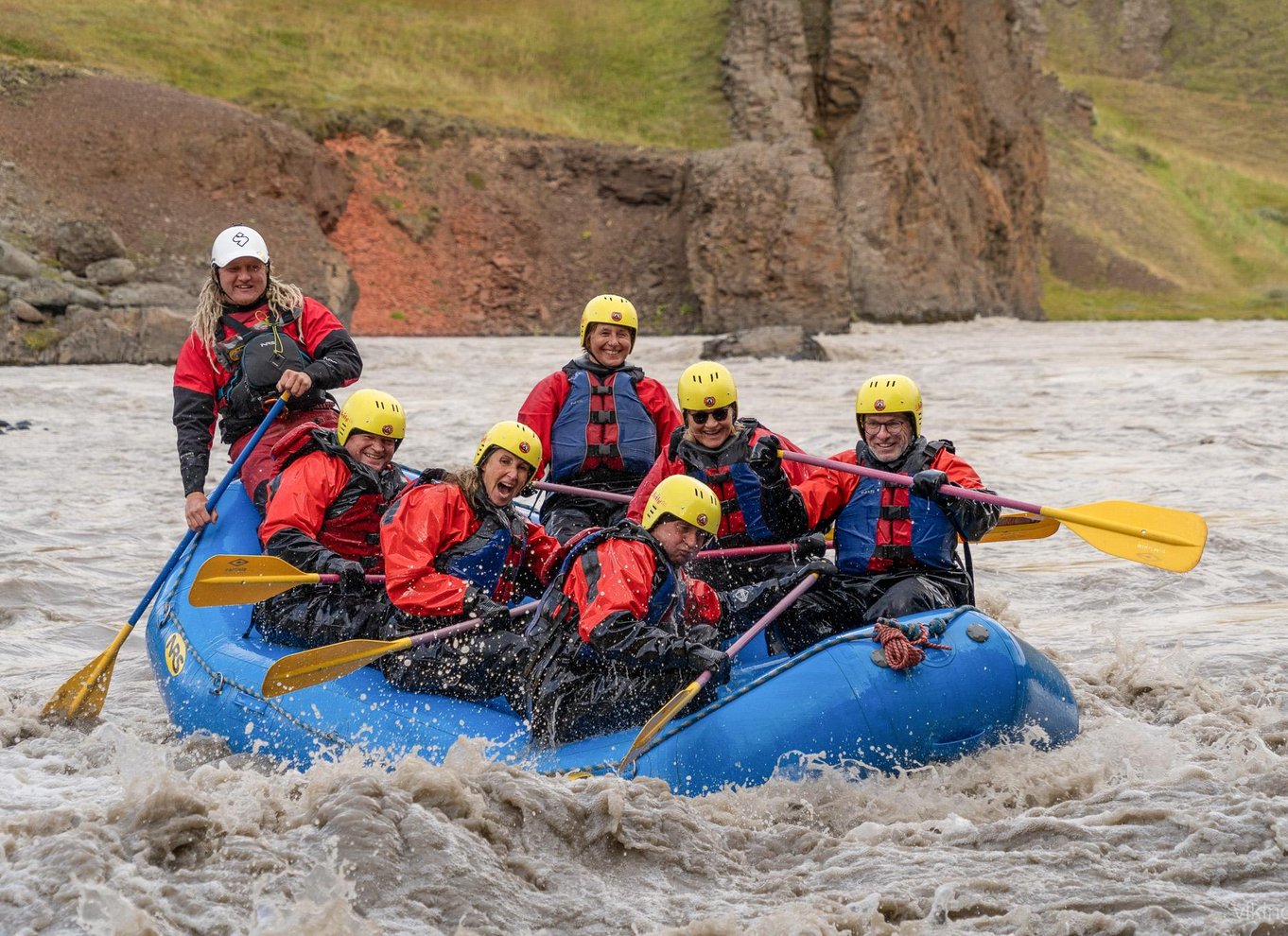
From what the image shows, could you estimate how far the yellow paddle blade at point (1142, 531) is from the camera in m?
5.41

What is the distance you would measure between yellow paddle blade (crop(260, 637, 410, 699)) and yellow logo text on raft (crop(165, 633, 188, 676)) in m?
0.83

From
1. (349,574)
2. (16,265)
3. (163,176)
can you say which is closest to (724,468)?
(349,574)

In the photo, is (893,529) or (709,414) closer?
(893,529)

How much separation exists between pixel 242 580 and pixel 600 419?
188cm

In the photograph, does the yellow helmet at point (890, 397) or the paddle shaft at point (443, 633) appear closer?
the paddle shaft at point (443, 633)

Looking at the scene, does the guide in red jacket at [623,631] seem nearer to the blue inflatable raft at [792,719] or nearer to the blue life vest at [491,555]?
the blue inflatable raft at [792,719]

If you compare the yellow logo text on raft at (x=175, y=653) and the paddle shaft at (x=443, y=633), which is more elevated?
the paddle shaft at (x=443, y=633)

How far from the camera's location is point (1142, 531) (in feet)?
18.0

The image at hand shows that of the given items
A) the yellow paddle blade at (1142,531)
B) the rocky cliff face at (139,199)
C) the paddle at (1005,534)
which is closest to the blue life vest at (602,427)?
the paddle at (1005,534)

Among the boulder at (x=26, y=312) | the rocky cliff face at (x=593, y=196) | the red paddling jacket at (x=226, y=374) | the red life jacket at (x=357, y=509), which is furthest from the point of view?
the rocky cliff face at (x=593, y=196)

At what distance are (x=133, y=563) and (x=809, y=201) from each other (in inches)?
728

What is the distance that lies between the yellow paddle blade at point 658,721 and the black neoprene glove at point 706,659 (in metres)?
0.07

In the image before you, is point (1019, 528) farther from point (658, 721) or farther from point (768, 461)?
point (658, 721)

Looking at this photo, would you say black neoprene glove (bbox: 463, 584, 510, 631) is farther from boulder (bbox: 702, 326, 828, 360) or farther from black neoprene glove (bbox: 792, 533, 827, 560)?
boulder (bbox: 702, 326, 828, 360)
